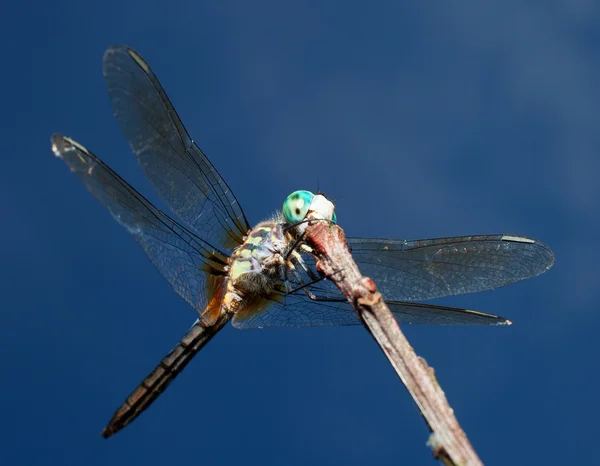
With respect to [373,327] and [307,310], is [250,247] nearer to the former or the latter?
[307,310]

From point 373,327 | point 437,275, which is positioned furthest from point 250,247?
point 373,327

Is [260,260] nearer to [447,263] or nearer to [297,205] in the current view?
[297,205]

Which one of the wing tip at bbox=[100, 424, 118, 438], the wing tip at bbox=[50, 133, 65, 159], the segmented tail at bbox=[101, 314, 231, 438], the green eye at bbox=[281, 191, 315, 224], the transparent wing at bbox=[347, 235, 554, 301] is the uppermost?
the transparent wing at bbox=[347, 235, 554, 301]

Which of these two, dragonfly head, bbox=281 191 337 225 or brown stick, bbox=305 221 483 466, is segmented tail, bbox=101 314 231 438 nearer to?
dragonfly head, bbox=281 191 337 225

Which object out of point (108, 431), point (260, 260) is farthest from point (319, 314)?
point (108, 431)

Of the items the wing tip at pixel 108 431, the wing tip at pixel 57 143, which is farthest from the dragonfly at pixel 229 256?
the wing tip at pixel 57 143

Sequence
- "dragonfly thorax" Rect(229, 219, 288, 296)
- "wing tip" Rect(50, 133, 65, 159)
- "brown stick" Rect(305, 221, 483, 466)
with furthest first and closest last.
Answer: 1. "dragonfly thorax" Rect(229, 219, 288, 296)
2. "wing tip" Rect(50, 133, 65, 159)
3. "brown stick" Rect(305, 221, 483, 466)

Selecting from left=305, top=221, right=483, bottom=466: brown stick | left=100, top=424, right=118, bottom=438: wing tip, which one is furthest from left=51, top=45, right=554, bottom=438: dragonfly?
left=305, top=221, right=483, bottom=466: brown stick
